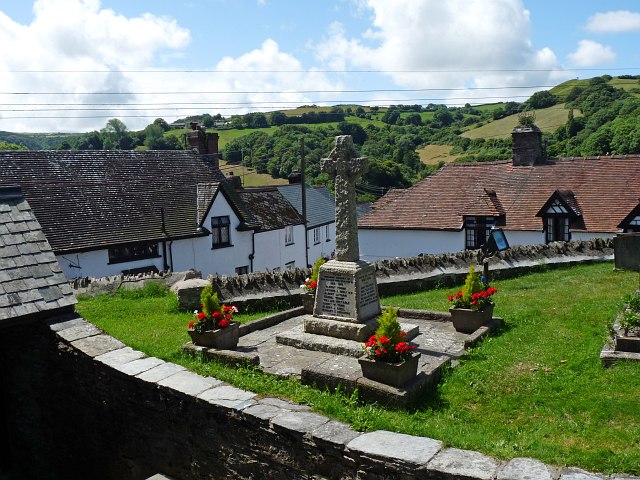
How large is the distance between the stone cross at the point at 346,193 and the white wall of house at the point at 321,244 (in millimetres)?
28236

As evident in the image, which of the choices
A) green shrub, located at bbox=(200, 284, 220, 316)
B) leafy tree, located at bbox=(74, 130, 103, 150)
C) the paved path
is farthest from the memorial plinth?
leafy tree, located at bbox=(74, 130, 103, 150)

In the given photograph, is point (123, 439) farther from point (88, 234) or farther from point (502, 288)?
point (88, 234)

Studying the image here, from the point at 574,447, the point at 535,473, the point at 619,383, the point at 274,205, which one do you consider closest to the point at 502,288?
the point at 619,383

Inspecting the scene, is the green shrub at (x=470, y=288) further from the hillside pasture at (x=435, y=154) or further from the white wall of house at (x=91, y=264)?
the hillside pasture at (x=435, y=154)

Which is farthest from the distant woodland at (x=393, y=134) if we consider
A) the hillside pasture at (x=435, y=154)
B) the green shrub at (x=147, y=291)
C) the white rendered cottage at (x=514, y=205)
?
the green shrub at (x=147, y=291)

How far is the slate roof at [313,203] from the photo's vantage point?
4153 centimetres

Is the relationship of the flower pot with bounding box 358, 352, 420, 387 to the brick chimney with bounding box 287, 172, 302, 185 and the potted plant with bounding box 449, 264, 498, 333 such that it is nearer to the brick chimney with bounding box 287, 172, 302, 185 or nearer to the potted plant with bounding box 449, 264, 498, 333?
the potted plant with bounding box 449, 264, 498, 333

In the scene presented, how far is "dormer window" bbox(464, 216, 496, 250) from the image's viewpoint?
2739 cm

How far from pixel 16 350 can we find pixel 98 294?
5.79m

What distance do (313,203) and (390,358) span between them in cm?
3661

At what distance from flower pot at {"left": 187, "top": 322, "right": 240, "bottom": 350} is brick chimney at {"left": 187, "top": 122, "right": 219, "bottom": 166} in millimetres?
27416

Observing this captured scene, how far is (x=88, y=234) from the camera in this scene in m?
25.8

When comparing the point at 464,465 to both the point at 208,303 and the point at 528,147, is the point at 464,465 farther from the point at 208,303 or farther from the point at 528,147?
the point at 528,147

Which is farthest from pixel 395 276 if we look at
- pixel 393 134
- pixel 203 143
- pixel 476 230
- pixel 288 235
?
pixel 393 134
